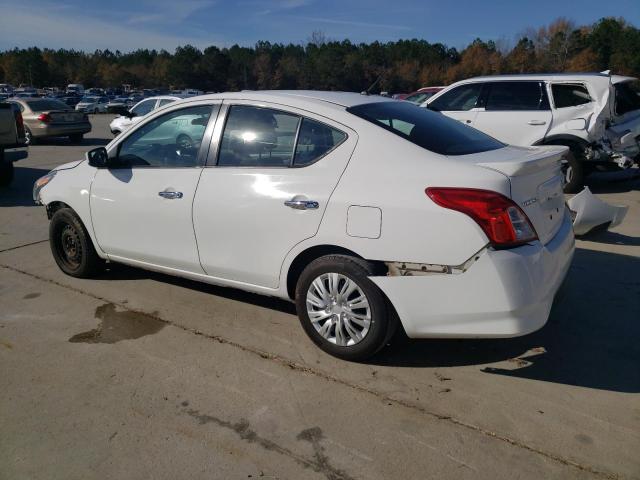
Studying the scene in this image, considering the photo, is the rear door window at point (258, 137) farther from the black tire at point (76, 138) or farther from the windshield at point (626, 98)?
the black tire at point (76, 138)

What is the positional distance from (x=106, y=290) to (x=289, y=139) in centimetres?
231

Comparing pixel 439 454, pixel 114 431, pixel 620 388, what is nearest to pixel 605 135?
pixel 620 388

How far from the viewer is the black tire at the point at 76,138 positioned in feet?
57.6

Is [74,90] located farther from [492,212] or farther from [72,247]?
[492,212]

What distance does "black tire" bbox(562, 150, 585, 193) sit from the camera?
8320mm

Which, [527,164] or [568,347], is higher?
[527,164]

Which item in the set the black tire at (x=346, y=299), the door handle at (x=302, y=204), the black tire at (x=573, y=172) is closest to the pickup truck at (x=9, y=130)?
the door handle at (x=302, y=204)

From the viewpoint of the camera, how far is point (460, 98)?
952cm

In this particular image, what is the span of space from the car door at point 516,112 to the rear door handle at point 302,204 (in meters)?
6.38

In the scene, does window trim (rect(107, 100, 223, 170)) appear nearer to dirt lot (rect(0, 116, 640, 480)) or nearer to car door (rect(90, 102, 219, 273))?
car door (rect(90, 102, 219, 273))

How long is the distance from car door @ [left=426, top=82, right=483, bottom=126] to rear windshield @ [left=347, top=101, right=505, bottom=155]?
5.57m

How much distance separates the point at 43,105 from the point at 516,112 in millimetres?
14867

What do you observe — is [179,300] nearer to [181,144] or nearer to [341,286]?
[181,144]

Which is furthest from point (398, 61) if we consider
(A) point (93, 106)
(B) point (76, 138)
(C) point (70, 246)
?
(C) point (70, 246)
